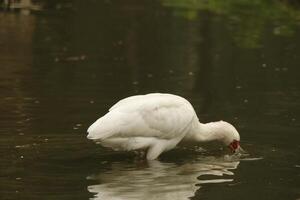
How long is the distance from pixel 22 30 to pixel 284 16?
31.7 feet

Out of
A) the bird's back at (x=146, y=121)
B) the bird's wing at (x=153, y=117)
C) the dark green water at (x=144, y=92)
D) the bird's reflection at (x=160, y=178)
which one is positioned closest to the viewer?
the bird's reflection at (x=160, y=178)

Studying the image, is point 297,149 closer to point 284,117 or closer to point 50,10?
point 284,117

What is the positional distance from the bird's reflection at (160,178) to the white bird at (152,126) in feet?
0.85

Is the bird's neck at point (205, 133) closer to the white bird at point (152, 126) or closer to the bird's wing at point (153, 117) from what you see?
the white bird at point (152, 126)

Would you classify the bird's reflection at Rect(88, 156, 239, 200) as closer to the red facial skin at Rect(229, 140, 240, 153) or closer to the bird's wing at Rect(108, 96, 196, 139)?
the red facial skin at Rect(229, 140, 240, 153)

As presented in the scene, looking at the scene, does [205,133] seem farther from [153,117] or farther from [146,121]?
[146,121]

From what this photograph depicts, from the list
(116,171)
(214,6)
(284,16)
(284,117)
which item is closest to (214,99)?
(284,117)

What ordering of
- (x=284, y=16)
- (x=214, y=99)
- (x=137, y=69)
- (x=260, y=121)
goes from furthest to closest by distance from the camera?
(x=284, y=16), (x=137, y=69), (x=214, y=99), (x=260, y=121)

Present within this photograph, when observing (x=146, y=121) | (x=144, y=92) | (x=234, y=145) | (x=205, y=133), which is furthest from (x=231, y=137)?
(x=144, y=92)

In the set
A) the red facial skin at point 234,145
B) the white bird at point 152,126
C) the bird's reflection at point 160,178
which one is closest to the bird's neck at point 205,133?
the white bird at point 152,126

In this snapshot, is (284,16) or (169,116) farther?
(284,16)

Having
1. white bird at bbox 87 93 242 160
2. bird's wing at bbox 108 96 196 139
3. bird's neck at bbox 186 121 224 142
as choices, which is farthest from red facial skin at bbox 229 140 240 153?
bird's wing at bbox 108 96 196 139

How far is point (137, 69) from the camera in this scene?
826 inches

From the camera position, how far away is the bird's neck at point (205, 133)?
1295 centimetres
